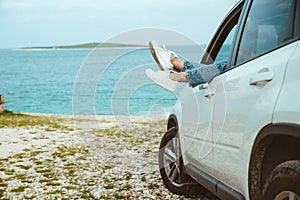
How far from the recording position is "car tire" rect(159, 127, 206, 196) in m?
4.53

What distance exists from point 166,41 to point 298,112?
220 cm

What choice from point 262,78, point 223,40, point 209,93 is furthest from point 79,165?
point 262,78

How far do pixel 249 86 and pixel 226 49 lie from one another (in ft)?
3.73

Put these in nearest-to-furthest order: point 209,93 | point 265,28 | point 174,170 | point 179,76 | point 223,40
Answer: point 265,28 < point 209,93 < point 179,76 < point 223,40 < point 174,170

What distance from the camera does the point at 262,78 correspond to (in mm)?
2340

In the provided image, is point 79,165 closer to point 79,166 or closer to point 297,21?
point 79,166

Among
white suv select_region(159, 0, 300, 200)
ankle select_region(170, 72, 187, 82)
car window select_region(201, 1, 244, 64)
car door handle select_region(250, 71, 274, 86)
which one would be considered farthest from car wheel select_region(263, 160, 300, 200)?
ankle select_region(170, 72, 187, 82)

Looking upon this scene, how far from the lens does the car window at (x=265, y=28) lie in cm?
248

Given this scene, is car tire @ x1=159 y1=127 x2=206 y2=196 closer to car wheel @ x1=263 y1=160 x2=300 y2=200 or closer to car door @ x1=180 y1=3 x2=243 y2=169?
car door @ x1=180 y1=3 x2=243 y2=169

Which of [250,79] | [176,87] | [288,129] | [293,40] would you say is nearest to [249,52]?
[250,79]

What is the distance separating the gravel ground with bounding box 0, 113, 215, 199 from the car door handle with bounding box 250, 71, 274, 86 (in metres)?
2.77

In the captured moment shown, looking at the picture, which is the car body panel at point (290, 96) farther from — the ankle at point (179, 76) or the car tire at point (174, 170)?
the car tire at point (174, 170)

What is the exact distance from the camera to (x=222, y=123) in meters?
2.98

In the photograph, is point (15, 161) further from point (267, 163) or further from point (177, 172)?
point (267, 163)
